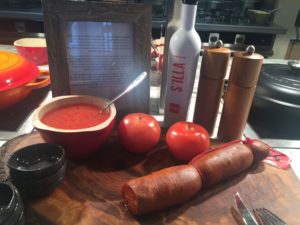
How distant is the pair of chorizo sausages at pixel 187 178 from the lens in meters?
0.47

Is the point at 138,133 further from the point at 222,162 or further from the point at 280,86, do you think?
the point at 280,86

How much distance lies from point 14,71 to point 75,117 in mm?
254

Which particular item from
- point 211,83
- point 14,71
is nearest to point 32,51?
point 14,71

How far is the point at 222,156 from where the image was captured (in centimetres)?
55

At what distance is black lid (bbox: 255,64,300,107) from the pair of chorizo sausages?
0.19 metres

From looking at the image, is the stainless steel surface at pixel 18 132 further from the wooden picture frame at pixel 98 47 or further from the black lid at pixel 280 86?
the black lid at pixel 280 86

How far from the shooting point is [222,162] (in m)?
0.54

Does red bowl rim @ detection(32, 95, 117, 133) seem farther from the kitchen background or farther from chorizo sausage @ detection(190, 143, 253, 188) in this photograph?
the kitchen background

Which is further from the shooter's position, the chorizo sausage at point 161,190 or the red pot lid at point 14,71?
the red pot lid at point 14,71

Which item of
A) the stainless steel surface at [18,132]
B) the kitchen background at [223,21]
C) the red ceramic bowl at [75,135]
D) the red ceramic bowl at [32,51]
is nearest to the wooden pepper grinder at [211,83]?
the red ceramic bowl at [75,135]

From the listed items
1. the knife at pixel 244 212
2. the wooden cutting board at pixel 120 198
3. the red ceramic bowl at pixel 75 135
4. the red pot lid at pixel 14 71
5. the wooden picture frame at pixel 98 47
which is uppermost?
the wooden picture frame at pixel 98 47

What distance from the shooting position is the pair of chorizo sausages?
467mm

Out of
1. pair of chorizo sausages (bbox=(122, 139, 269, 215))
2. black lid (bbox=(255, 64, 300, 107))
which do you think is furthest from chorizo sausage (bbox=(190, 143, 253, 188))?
black lid (bbox=(255, 64, 300, 107))

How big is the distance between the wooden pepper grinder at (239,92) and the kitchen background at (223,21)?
1.46 metres
